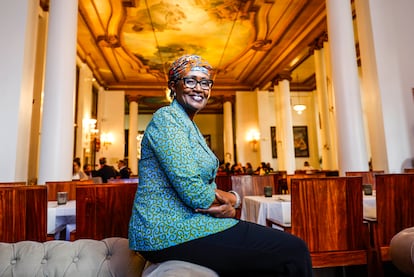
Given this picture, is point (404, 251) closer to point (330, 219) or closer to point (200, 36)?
point (330, 219)

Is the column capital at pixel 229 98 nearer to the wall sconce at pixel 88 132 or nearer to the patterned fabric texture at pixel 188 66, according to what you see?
the wall sconce at pixel 88 132

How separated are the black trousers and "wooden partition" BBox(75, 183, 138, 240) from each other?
968 mm

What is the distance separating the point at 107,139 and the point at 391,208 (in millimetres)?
11513

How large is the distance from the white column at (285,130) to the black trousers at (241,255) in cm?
950

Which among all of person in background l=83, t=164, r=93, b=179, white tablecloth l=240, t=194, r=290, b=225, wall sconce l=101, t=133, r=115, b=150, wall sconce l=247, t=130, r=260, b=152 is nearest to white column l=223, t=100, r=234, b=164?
wall sconce l=247, t=130, r=260, b=152

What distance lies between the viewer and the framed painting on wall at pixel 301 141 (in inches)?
560

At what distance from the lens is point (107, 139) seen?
40.1ft

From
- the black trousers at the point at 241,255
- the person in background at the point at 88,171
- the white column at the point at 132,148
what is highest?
the white column at the point at 132,148

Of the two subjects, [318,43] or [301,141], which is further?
[301,141]

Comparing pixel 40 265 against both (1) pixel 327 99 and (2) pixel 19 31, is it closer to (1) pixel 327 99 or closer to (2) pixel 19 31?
(2) pixel 19 31

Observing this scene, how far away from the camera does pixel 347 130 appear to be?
15.0ft

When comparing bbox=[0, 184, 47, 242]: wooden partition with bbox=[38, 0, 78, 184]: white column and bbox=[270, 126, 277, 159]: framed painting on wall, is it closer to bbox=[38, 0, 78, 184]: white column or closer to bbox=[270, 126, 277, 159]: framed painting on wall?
bbox=[38, 0, 78, 184]: white column

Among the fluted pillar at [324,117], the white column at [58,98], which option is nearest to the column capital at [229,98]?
the fluted pillar at [324,117]

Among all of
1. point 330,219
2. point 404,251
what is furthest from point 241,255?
point 330,219
